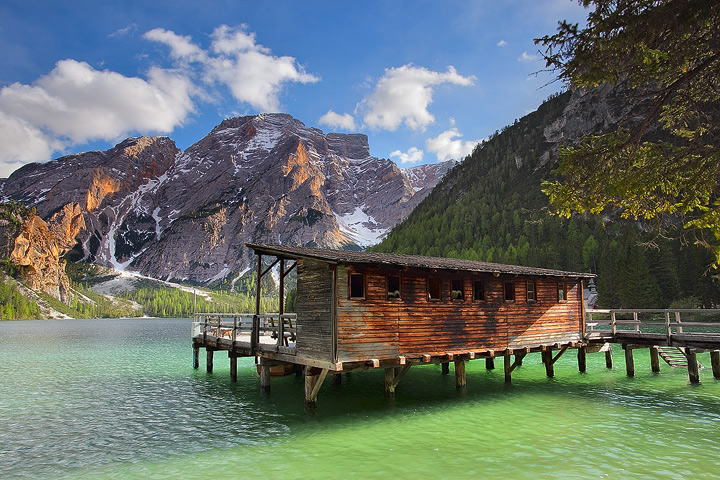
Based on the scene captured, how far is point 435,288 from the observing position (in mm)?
22906

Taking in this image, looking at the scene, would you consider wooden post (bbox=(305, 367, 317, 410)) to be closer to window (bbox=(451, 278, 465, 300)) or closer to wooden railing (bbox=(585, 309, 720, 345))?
window (bbox=(451, 278, 465, 300))

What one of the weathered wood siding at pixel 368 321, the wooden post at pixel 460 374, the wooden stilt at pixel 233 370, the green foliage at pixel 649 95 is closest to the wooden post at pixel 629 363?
the wooden post at pixel 460 374

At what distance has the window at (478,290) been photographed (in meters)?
24.5

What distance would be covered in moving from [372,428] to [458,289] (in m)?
9.11

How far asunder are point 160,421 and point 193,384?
31.9 ft

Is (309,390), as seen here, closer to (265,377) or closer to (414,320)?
(265,377)

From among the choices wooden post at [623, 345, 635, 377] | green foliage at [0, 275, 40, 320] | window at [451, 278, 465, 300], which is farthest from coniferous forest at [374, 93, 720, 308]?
green foliage at [0, 275, 40, 320]

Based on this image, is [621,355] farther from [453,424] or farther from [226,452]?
[226,452]

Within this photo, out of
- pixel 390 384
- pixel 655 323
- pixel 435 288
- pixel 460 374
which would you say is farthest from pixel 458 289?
pixel 655 323

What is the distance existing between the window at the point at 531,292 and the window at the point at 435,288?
7.29 m

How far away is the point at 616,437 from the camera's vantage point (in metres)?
15.9

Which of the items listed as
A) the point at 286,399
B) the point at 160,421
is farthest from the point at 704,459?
the point at 160,421

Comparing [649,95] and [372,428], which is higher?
[649,95]

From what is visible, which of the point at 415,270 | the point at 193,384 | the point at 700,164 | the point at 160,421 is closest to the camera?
the point at 700,164
